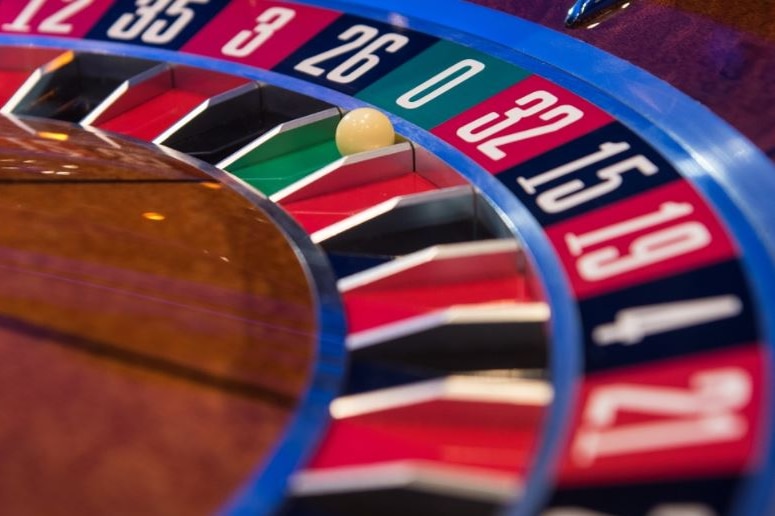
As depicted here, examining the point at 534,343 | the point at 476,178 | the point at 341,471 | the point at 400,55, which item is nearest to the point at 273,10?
the point at 400,55

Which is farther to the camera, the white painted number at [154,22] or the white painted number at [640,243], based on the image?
the white painted number at [154,22]

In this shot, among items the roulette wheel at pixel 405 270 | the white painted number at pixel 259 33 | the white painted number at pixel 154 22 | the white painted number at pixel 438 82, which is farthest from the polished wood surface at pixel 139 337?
the white painted number at pixel 154 22

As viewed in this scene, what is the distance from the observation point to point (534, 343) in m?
1.86

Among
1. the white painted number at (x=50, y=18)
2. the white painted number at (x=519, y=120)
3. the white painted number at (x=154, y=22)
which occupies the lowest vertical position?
the white painted number at (x=50, y=18)

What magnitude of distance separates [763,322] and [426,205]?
2.58 ft

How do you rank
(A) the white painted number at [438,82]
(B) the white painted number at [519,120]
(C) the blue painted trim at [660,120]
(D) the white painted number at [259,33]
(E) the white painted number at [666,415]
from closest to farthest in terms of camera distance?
1. (E) the white painted number at [666,415]
2. (C) the blue painted trim at [660,120]
3. (B) the white painted number at [519,120]
4. (A) the white painted number at [438,82]
5. (D) the white painted number at [259,33]

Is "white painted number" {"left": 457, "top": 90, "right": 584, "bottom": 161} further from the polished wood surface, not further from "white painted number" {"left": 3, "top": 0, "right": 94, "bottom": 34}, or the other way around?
"white painted number" {"left": 3, "top": 0, "right": 94, "bottom": 34}

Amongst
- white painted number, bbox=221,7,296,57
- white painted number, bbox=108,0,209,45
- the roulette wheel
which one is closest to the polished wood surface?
the roulette wheel

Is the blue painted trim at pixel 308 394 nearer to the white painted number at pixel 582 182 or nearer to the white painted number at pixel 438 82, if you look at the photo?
the white painted number at pixel 582 182

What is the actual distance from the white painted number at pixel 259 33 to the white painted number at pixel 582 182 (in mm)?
1168

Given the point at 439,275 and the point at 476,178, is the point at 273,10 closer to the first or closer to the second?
the point at 476,178

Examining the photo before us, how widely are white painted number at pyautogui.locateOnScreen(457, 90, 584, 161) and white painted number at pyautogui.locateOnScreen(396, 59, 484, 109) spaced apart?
0.62ft

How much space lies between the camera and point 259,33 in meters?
3.33

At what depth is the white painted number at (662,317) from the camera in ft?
5.90
